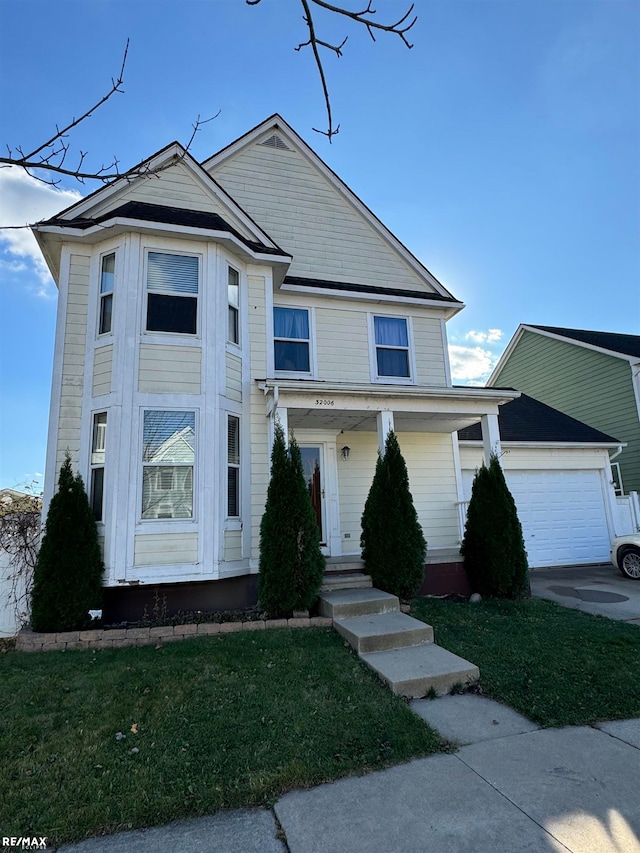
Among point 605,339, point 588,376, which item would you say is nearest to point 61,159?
point 588,376

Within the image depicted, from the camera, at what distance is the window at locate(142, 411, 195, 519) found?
6.80 m

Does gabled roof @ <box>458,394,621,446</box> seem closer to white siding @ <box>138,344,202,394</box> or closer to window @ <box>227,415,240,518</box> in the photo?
window @ <box>227,415,240,518</box>

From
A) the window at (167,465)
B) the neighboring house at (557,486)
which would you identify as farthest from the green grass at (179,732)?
the neighboring house at (557,486)

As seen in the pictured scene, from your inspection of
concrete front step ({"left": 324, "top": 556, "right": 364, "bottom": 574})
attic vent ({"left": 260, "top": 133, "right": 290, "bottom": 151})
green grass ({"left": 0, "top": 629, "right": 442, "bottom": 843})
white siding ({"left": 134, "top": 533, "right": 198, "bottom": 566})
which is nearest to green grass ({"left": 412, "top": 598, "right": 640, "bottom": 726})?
concrete front step ({"left": 324, "top": 556, "right": 364, "bottom": 574})

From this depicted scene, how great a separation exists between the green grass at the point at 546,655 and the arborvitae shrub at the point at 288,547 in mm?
1701

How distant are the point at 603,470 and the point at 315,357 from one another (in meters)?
8.52

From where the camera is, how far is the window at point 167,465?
6805 millimetres

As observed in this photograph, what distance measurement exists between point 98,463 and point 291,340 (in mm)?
4362

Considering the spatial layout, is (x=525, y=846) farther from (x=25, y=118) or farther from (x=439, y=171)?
(x=439, y=171)

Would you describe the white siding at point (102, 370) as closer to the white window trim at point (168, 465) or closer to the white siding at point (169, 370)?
the white siding at point (169, 370)

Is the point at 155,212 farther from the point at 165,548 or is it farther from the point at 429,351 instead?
the point at 429,351

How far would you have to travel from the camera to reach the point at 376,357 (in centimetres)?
989

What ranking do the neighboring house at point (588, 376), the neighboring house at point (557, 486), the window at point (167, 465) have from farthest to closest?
the neighboring house at point (588, 376)
the neighboring house at point (557, 486)
the window at point (167, 465)

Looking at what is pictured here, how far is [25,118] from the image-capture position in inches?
125
